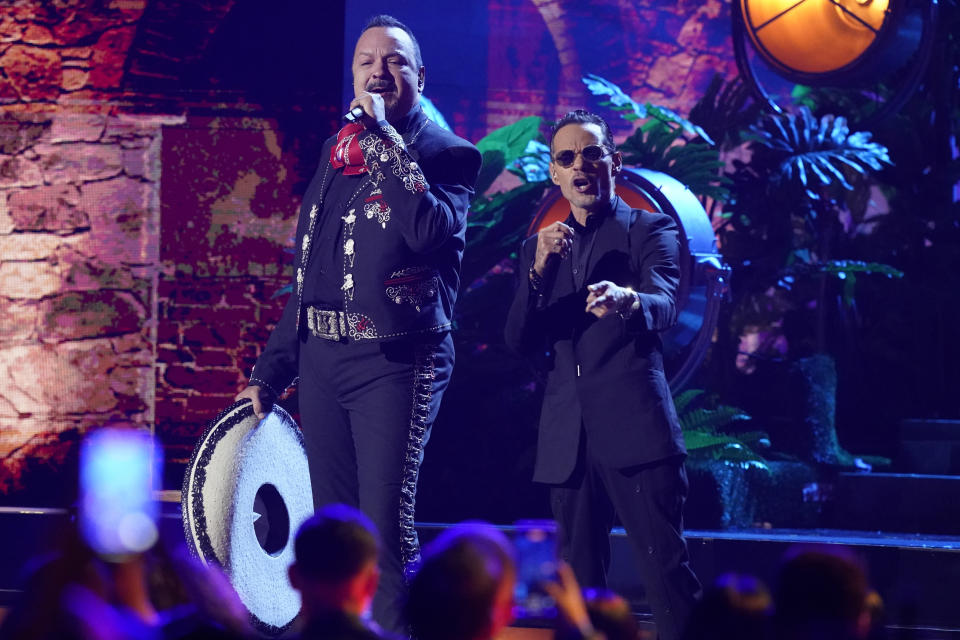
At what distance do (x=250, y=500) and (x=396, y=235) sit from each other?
3.06 ft

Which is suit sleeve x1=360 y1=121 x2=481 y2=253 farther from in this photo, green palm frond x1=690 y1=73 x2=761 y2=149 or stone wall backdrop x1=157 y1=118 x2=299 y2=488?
green palm frond x1=690 y1=73 x2=761 y2=149

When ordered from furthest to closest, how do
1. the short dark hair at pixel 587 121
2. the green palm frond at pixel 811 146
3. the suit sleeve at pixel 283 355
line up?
the green palm frond at pixel 811 146
the suit sleeve at pixel 283 355
the short dark hair at pixel 587 121

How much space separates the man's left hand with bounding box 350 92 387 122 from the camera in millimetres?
2982

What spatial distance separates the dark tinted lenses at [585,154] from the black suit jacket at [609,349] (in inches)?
6.6

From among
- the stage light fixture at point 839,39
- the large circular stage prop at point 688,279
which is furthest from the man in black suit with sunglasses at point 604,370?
the stage light fixture at point 839,39

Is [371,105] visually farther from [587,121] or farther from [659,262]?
[659,262]

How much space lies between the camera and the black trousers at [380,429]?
2971mm

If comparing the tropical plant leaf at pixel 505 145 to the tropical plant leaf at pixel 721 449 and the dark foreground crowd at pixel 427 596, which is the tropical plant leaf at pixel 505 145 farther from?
the dark foreground crowd at pixel 427 596

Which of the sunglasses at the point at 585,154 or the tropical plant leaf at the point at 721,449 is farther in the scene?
the tropical plant leaf at the point at 721,449

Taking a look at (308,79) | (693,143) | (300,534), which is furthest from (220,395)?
(300,534)

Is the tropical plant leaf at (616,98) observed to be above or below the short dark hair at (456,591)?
above

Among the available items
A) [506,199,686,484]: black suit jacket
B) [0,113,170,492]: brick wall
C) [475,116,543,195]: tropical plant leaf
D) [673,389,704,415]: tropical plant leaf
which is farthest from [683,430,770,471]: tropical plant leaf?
[0,113,170,492]: brick wall

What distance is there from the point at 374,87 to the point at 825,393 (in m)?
3.36

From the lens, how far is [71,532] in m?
1.46
